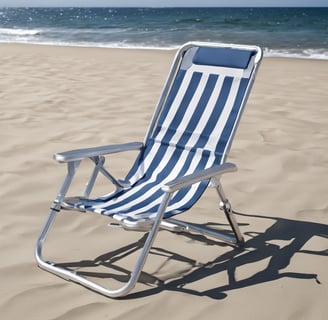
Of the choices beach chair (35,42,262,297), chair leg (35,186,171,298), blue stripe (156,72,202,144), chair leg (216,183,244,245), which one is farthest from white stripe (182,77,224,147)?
chair leg (35,186,171,298)

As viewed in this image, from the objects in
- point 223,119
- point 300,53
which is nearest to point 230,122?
point 223,119

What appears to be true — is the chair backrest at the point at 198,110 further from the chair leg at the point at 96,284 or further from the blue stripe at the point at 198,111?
the chair leg at the point at 96,284

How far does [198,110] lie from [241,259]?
0.83 m

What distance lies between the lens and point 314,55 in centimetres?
1376

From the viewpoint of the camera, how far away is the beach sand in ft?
7.95

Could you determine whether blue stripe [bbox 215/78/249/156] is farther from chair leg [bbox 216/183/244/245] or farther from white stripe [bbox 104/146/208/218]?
chair leg [bbox 216/183/244/245]

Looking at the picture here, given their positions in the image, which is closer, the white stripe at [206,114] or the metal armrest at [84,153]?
the metal armrest at [84,153]

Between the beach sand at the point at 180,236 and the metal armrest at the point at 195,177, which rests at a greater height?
the metal armrest at the point at 195,177

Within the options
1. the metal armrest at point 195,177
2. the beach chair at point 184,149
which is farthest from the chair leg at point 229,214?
the metal armrest at point 195,177

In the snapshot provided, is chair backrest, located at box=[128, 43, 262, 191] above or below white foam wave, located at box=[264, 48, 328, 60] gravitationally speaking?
above

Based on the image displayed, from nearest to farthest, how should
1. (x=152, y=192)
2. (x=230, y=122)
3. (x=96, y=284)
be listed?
1. (x=96, y=284)
2. (x=152, y=192)
3. (x=230, y=122)

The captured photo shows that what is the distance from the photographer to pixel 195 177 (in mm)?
2500

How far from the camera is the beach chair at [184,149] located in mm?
2686

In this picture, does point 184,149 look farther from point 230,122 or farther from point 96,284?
point 96,284
